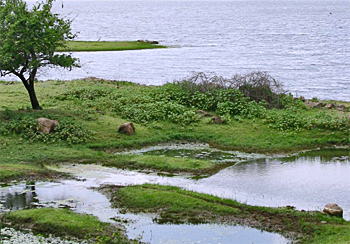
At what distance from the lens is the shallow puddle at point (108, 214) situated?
47.2 feet

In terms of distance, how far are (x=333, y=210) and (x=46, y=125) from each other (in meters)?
13.1

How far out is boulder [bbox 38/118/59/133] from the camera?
77.9ft

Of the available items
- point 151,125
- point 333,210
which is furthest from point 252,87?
point 333,210

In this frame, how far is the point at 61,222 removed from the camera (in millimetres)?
14984

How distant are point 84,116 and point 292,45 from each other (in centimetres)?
5450

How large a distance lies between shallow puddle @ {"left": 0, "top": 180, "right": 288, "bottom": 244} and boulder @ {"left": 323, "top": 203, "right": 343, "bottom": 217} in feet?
6.62

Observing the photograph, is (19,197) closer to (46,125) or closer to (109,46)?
(46,125)

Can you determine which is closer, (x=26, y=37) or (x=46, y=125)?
(x=46, y=125)

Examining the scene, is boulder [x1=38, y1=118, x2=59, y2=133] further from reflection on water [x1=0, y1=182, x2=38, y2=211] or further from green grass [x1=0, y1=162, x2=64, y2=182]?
reflection on water [x1=0, y1=182, x2=38, y2=211]

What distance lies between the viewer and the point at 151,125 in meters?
26.5

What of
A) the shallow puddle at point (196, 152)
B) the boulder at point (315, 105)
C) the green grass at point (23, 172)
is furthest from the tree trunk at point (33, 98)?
the boulder at point (315, 105)

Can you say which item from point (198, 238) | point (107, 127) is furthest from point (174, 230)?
point (107, 127)

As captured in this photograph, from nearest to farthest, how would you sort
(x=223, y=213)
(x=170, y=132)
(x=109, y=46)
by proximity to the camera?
(x=223, y=213) < (x=170, y=132) < (x=109, y=46)

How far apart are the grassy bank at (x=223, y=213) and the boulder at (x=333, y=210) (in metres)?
0.29
